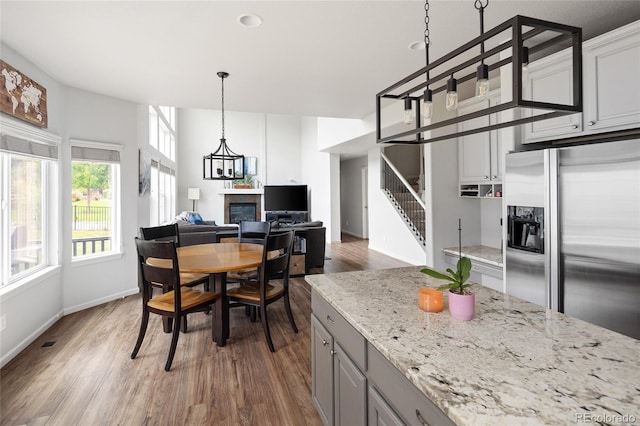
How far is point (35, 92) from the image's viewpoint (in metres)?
3.20

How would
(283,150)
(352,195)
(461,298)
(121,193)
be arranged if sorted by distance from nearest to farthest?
(461,298), (121,193), (352,195), (283,150)

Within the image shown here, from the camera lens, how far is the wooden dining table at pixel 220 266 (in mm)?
2836

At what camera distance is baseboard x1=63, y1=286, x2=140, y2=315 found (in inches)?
156

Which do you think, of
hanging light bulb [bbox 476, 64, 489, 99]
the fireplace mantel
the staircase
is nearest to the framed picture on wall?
the fireplace mantel

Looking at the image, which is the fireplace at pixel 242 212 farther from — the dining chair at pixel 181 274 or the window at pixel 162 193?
the dining chair at pixel 181 274

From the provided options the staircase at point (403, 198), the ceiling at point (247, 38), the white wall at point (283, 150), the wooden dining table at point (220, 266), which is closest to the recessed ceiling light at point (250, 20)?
the ceiling at point (247, 38)

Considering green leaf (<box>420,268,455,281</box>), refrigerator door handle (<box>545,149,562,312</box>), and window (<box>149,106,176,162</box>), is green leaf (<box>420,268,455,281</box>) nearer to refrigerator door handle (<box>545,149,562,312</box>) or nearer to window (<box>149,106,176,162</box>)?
refrigerator door handle (<box>545,149,562,312</box>)

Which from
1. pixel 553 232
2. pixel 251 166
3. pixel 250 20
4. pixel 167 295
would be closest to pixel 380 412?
pixel 553 232

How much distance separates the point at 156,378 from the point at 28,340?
5.15 feet

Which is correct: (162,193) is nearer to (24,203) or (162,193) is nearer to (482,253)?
(24,203)

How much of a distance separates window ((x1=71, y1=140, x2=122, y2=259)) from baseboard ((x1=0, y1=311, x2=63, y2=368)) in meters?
0.76

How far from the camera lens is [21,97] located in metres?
2.96

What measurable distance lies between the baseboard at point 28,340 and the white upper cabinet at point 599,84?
4.41m

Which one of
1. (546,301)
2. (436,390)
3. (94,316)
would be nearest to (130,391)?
(94,316)
